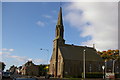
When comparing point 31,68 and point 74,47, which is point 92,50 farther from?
point 31,68

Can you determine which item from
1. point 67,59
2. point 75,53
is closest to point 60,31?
point 75,53

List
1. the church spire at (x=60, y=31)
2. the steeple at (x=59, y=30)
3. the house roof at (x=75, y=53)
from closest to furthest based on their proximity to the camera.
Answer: the house roof at (x=75, y=53)
the church spire at (x=60, y=31)
the steeple at (x=59, y=30)

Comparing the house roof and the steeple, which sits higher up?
the steeple

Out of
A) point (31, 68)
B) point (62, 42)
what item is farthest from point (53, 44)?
point (31, 68)

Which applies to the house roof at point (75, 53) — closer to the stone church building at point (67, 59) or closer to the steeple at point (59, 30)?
the stone church building at point (67, 59)

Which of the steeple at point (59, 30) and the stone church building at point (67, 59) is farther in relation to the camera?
the steeple at point (59, 30)

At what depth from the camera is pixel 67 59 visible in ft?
262

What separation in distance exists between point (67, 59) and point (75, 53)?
7.03m

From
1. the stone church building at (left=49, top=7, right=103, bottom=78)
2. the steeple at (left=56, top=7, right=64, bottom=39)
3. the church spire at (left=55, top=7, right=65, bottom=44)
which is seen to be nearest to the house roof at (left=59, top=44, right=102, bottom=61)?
the stone church building at (left=49, top=7, right=103, bottom=78)

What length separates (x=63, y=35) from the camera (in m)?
83.9

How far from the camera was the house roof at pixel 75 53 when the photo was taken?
81.8 m

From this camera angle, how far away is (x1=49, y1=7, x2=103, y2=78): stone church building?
259 feet

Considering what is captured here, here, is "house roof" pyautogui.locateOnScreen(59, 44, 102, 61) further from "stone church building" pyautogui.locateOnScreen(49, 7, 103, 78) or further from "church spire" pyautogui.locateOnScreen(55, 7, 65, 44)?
"church spire" pyautogui.locateOnScreen(55, 7, 65, 44)

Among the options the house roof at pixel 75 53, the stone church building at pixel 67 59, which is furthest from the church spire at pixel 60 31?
the house roof at pixel 75 53
